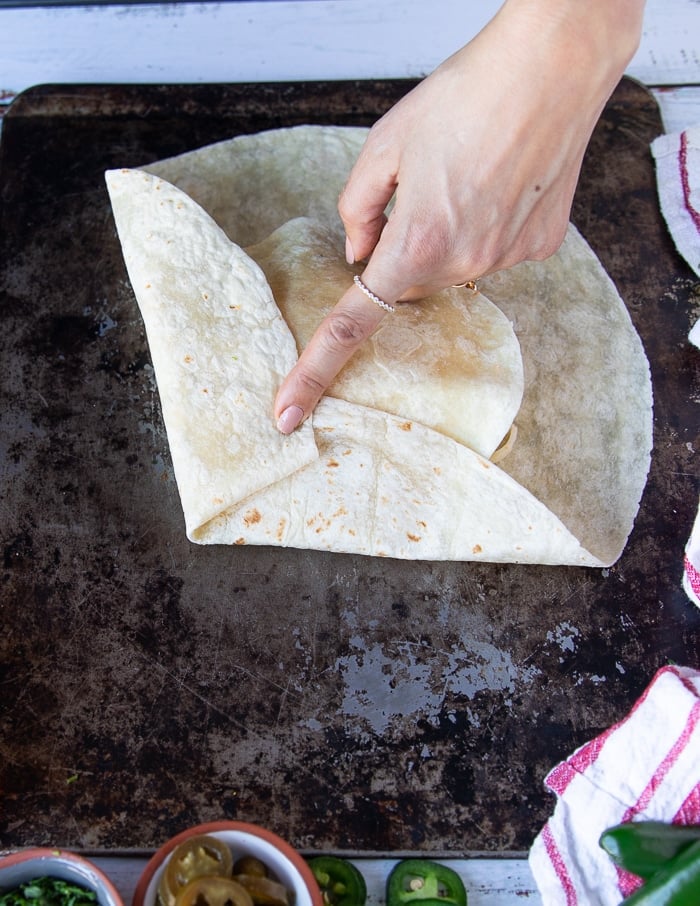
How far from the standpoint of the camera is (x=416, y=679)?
7.80 ft

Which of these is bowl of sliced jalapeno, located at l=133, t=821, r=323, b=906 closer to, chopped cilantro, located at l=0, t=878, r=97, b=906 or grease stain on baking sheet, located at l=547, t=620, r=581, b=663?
chopped cilantro, located at l=0, t=878, r=97, b=906

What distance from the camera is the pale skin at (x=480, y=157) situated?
1.96 m

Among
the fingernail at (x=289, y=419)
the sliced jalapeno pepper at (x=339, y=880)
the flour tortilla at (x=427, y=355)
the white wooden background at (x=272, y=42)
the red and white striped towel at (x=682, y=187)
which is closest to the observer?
the sliced jalapeno pepper at (x=339, y=880)

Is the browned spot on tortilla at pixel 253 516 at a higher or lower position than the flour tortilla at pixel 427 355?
lower

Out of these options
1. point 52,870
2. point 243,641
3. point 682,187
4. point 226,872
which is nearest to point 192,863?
point 226,872

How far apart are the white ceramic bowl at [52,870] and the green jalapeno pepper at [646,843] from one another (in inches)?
45.1

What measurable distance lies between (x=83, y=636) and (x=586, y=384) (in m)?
1.64

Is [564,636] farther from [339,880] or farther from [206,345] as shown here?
[206,345]

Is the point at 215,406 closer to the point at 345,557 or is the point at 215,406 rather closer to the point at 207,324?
the point at 207,324

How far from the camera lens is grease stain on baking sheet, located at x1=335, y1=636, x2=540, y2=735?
2.35m

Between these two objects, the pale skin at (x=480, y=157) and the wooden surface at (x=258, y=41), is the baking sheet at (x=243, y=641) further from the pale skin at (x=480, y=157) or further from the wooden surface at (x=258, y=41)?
the wooden surface at (x=258, y=41)

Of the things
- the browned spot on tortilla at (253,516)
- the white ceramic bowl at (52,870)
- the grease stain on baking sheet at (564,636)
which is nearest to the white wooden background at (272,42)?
the browned spot on tortilla at (253,516)

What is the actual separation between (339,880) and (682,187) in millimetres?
Result: 2368

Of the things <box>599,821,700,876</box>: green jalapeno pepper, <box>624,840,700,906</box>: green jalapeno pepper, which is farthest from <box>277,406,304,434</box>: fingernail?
<box>624,840,700,906</box>: green jalapeno pepper
